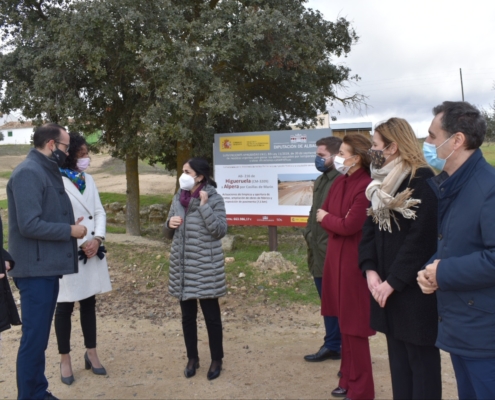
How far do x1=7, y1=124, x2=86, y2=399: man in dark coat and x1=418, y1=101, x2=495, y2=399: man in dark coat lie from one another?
255cm

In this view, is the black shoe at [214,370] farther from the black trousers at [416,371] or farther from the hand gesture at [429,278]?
the hand gesture at [429,278]

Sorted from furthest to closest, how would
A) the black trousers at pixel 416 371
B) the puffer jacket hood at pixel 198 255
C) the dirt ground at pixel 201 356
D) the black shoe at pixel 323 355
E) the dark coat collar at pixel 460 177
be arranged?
the black shoe at pixel 323 355
the puffer jacket hood at pixel 198 255
the dirt ground at pixel 201 356
the black trousers at pixel 416 371
the dark coat collar at pixel 460 177

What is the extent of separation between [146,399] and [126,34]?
7264 mm

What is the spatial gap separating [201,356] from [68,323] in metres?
1.32

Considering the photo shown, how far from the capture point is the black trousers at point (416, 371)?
2838mm

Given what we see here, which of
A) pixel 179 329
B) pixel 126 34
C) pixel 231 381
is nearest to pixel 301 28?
pixel 126 34

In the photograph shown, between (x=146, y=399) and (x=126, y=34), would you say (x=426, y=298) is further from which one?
(x=126, y=34)

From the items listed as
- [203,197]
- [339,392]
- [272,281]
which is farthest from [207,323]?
[272,281]

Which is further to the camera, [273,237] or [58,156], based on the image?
[273,237]

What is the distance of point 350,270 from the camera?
12.0ft

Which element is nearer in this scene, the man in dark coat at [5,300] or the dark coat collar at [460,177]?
the dark coat collar at [460,177]

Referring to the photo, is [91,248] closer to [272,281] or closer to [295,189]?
[272,281]

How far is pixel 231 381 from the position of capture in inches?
169

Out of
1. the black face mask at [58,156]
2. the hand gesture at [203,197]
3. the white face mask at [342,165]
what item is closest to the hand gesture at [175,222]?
the hand gesture at [203,197]
